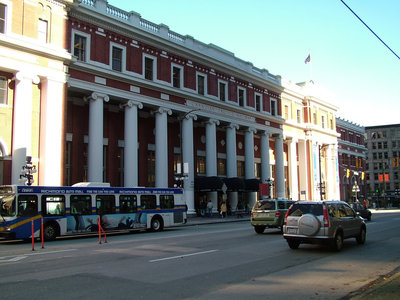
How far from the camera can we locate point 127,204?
24.0 metres

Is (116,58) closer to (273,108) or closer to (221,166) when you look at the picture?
(221,166)

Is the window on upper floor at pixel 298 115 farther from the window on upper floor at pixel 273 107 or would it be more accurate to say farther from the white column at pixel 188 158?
the white column at pixel 188 158

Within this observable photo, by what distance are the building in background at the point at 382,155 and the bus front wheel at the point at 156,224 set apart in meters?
105

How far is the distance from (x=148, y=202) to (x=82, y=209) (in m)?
4.60

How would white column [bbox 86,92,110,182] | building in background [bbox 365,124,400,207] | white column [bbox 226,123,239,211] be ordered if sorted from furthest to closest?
building in background [bbox 365,124,400,207], white column [bbox 226,123,239,211], white column [bbox 86,92,110,182]

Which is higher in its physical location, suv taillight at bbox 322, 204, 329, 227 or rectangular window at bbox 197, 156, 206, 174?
rectangular window at bbox 197, 156, 206, 174

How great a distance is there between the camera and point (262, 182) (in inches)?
2005

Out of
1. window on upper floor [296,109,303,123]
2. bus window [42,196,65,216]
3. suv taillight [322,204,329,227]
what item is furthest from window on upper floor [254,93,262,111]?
suv taillight [322,204,329,227]

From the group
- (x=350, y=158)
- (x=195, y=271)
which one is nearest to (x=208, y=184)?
(x=195, y=271)

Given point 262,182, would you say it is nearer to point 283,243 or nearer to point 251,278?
point 283,243

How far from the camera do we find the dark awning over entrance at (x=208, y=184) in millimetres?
40656

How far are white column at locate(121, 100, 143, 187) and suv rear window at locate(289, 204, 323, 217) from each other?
21.8m

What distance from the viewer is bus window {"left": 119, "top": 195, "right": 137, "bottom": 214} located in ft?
77.3

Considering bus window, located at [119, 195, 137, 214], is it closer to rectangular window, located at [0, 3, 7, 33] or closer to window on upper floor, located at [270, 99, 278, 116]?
rectangular window, located at [0, 3, 7, 33]
